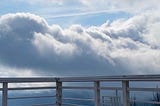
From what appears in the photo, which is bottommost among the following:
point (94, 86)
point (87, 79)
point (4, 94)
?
point (4, 94)

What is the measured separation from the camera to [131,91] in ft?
20.0

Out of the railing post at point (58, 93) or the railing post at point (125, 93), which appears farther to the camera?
the railing post at point (58, 93)

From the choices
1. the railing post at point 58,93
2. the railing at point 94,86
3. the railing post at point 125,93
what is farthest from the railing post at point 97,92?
the railing post at point 58,93

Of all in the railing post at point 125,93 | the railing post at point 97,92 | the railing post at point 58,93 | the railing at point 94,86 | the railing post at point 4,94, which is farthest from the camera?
the railing post at point 58,93

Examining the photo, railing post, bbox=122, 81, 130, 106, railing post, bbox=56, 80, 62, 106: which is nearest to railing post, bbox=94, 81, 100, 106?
railing post, bbox=122, 81, 130, 106

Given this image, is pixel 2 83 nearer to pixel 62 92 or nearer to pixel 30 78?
pixel 30 78

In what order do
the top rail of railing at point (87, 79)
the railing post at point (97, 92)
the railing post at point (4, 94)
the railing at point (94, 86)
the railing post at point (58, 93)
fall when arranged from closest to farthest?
the top rail of railing at point (87, 79), the railing at point (94, 86), the railing post at point (97, 92), the railing post at point (4, 94), the railing post at point (58, 93)

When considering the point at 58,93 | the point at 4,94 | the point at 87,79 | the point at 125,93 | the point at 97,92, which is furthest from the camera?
the point at 58,93

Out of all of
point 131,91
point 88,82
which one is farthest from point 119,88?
point 88,82

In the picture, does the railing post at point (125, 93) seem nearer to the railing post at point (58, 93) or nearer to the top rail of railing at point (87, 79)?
the top rail of railing at point (87, 79)

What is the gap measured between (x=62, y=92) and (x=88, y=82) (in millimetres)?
1324

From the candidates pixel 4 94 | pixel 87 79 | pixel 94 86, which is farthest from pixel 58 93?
pixel 94 86

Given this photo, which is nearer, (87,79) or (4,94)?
(87,79)

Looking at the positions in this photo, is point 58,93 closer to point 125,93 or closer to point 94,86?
point 94,86
